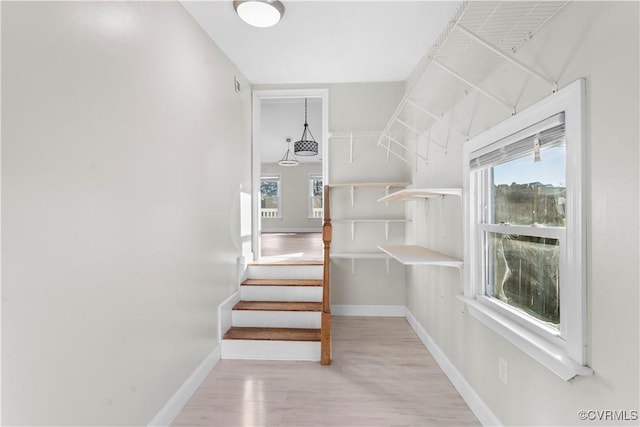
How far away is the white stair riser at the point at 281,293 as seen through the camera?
10.3 ft

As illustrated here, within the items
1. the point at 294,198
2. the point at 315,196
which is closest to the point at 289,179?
the point at 294,198

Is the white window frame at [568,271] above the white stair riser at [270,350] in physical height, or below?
above

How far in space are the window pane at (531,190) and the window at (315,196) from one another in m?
7.95

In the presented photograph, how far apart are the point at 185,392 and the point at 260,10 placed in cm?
254

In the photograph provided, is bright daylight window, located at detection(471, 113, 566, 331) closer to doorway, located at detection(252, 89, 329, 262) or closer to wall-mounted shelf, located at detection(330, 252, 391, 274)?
wall-mounted shelf, located at detection(330, 252, 391, 274)

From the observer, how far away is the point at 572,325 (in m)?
1.14

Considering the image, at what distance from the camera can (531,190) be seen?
148 cm

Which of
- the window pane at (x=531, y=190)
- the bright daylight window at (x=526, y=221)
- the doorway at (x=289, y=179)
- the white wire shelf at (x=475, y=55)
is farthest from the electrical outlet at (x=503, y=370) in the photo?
the doorway at (x=289, y=179)

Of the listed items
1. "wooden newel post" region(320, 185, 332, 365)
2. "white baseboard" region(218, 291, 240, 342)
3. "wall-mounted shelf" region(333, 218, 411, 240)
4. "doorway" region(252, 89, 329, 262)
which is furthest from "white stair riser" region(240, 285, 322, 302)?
"doorway" region(252, 89, 329, 262)

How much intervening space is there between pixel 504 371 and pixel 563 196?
944mm

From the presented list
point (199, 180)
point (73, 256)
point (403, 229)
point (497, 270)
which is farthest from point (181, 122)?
point (403, 229)

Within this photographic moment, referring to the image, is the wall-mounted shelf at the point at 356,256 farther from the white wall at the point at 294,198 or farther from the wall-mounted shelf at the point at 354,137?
the white wall at the point at 294,198

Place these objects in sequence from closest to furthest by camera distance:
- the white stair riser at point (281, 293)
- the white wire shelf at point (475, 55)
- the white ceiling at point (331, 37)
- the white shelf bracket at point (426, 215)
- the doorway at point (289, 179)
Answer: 1. the white wire shelf at point (475, 55)
2. the white ceiling at point (331, 37)
3. the white shelf bracket at point (426, 215)
4. the white stair riser at point (281, 293)
5. the doorway at point (289, 179)

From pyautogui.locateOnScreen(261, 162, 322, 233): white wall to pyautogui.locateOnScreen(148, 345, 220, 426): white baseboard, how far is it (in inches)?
284
